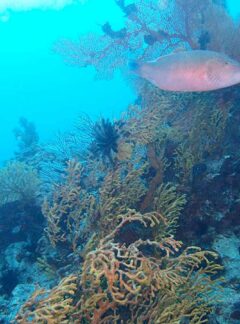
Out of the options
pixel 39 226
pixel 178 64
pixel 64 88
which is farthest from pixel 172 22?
pixel 64 88

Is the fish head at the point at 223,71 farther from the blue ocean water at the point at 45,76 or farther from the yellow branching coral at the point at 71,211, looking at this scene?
the blue ocean water at the point at 45,76

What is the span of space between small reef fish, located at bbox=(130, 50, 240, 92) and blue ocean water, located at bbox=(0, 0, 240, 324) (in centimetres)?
2

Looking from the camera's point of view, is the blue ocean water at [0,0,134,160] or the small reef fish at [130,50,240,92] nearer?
the small reef fish at [130,50,240,92]

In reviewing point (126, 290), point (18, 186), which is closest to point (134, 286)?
point (126, 290)

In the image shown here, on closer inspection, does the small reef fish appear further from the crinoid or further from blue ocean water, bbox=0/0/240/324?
the crinoid

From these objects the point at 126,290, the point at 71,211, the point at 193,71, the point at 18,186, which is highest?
the point at 18,186

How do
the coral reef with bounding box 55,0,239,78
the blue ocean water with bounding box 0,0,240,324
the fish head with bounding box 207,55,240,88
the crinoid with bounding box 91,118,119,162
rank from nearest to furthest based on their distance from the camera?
the blue ocean water with bounding box 0,0,240,324
the fish head with bounding box 207,55,240,88
the crinoid with bounding box 91,118,119,162
the coral reef with bounding box 55,0,239,78

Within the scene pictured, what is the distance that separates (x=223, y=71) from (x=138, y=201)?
7.63 feet

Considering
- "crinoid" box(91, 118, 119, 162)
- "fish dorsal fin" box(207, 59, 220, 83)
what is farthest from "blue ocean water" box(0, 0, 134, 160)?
"fish dorsal fin" box(207, 59, 220, 83)

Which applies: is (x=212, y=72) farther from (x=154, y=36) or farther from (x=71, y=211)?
(x=154, y=36)

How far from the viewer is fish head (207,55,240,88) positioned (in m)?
3.03

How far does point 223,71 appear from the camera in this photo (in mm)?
3055

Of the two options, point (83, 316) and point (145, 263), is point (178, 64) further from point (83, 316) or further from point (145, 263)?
point (83, 316)

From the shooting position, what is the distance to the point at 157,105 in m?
5.00
